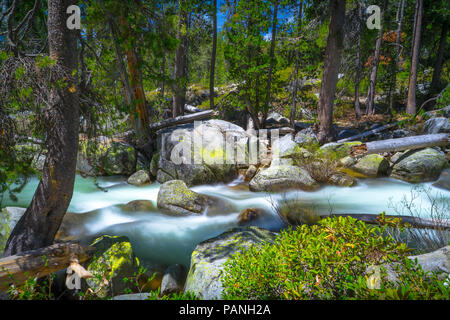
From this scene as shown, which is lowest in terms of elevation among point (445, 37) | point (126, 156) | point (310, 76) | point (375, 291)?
point (375, 291)

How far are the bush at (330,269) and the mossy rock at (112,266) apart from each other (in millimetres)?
2249

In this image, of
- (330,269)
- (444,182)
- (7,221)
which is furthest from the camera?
(444,182)

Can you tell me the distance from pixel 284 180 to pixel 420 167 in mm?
4719

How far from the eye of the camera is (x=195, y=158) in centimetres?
879

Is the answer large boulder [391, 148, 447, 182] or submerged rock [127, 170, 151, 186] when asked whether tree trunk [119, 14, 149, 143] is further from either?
large boulder [391, 148, 447, 182]

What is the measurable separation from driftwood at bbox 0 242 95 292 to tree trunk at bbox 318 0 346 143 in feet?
32.8

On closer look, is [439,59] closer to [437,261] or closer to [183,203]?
[183,203]

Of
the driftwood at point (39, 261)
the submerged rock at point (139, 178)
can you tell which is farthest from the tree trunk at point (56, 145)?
the submerged rock at point (139, 178)

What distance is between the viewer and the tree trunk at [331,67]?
9.41m

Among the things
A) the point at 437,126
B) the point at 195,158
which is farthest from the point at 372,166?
the point at 195,158

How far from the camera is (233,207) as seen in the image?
699 centimetres

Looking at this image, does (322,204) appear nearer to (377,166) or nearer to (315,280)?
(377,166)

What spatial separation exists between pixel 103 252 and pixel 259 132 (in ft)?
32.2
